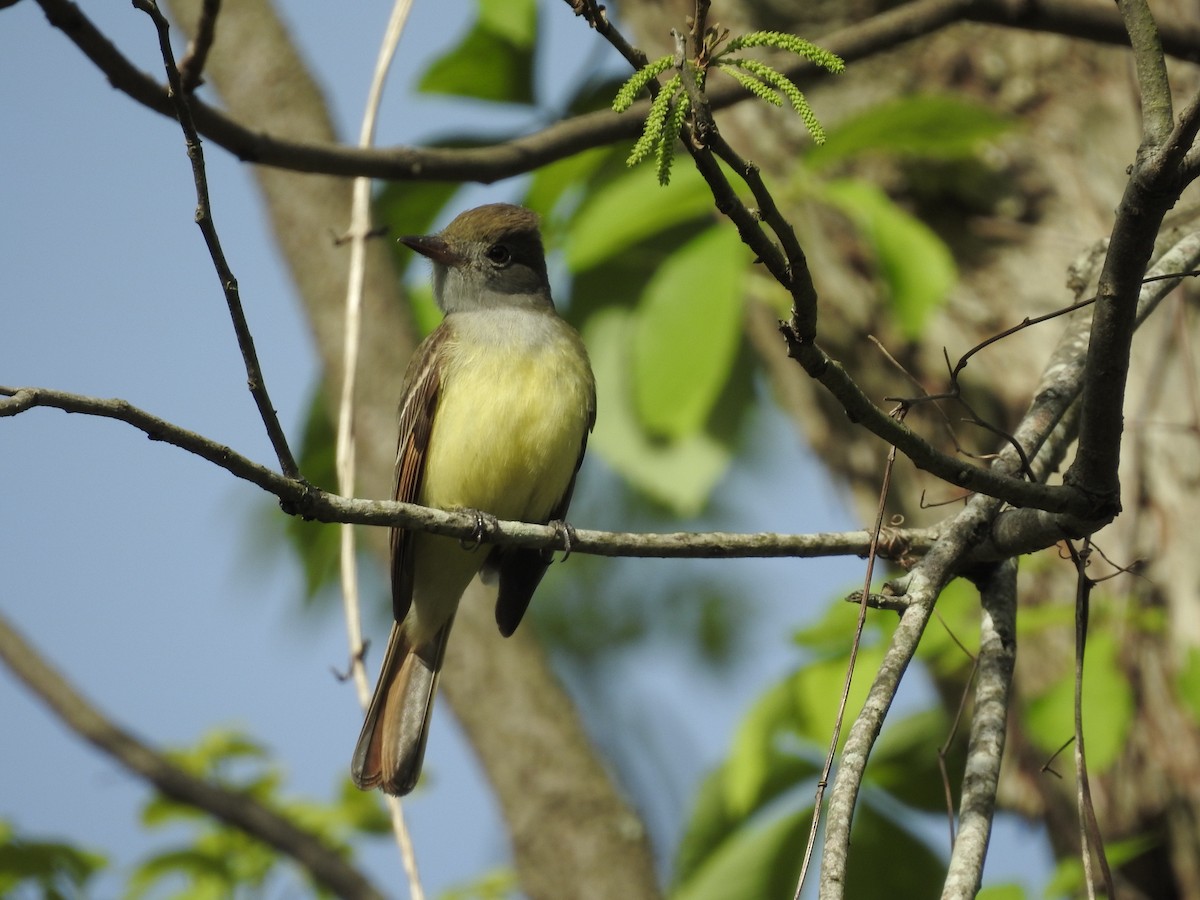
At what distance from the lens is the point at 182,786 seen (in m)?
5.34

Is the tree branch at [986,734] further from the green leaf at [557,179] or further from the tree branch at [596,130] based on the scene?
the green leaf at [557,179]

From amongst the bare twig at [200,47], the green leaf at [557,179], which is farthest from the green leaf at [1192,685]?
the bare twig at [200,47]

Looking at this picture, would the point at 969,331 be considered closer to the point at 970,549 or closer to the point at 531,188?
the point at 531,188

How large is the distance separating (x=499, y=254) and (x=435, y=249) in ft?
0.96

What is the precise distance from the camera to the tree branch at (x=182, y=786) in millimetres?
5203

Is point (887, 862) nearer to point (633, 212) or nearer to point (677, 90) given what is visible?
point (633, 212)

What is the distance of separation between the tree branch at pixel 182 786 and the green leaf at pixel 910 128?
322 centimetres

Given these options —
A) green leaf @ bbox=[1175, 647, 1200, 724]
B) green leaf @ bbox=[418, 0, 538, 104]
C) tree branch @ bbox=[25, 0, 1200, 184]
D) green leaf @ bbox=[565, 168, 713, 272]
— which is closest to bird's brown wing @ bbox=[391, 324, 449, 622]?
green leaf @ bbox=[565, 168, 713, 272]

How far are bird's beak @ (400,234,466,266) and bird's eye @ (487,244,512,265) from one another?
0.12 meters

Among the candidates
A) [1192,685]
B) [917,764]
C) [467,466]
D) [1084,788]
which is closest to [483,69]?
[467,466]

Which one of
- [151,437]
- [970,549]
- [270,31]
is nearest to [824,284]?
[270,31]

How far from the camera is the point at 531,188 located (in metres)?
5.64

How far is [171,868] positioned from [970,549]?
4148mm

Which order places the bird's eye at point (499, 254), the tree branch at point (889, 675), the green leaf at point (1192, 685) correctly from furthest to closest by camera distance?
the bird's eye at point (499, 254)
the green leaf at point (1192, 685)
the tree branch at point (889, 675)
